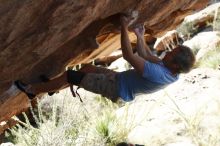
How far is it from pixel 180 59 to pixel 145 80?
516 mm

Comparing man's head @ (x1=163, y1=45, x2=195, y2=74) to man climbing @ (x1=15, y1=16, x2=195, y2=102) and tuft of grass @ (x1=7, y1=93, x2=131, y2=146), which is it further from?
tuft of grass @ (x1=7, y1=93, x2=131, y2=146)

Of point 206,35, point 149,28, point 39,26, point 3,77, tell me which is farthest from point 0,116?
point 206,35

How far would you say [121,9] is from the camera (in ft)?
20.6

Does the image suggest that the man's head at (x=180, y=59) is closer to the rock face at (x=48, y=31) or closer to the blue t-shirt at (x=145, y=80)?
the blue t-shirt at (x=145, y=80)

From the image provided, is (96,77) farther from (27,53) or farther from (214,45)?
(214,45)

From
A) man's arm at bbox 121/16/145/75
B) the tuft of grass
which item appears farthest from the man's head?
the tuft of grass

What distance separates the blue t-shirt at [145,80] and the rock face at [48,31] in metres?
0.73

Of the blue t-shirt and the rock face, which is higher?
the rock face

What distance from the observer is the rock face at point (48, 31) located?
17.2 ft

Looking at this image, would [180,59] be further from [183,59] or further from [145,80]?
[145,80]

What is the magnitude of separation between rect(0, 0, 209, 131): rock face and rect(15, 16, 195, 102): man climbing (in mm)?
204

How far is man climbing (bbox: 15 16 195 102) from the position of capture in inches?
236

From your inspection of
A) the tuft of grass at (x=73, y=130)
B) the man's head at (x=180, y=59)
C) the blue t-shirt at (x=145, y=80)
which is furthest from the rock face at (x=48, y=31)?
the tuft of grass at (x=73, y=130)

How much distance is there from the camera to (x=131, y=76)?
6.21 meters
